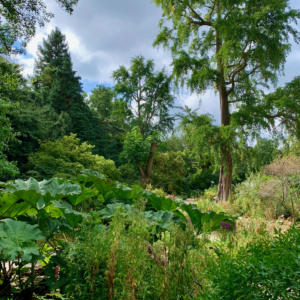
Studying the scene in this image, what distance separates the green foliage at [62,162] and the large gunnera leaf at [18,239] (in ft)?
22.4

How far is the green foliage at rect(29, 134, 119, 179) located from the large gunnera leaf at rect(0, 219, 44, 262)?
683 cm

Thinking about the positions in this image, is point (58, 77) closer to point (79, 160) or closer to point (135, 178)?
point (135, 178)

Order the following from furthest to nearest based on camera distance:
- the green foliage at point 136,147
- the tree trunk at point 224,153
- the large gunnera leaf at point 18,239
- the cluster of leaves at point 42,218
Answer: the green foliage at point 136,147, the tree trunk at point 224,153, the cluster of leaves at point 42,218, the large gunnera leaf at point 18,239

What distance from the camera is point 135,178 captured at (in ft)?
53.4

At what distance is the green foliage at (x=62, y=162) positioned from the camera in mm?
9000

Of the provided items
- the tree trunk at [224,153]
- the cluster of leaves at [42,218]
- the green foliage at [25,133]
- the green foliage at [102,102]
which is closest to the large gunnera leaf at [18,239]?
the cluster of leaves at [42,218]

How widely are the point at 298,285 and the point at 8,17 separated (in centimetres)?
887

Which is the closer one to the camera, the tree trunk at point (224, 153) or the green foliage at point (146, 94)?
the tree trunk at point (224, 153)

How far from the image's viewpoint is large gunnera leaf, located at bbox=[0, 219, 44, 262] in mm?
1122

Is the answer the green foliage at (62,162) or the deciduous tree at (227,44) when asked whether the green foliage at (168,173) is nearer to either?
the green foliage at (62,162)

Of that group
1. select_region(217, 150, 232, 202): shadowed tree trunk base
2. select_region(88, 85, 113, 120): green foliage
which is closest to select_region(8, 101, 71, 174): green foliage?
select_region(217, 150, 232, 202): shadowed tree trunk base

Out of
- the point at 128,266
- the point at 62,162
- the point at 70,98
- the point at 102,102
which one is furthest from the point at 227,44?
the point at 102,102

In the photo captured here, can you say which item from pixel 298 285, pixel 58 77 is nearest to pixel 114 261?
pixel 298 285

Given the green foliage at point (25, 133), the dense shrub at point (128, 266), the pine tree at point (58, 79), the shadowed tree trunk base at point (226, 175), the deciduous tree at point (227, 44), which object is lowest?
the dense shrub at point (128, 266)
